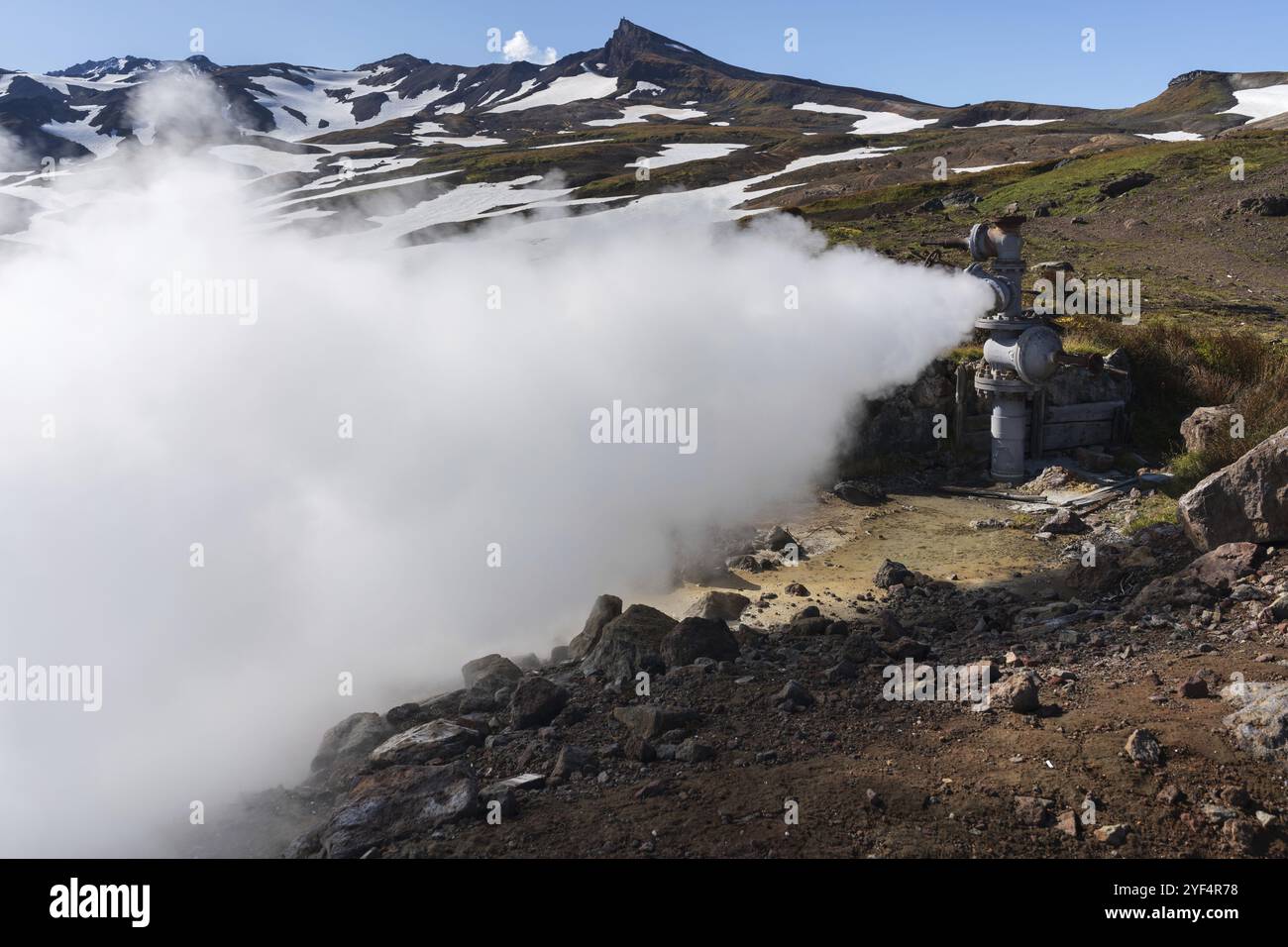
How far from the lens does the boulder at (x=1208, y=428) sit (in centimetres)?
1379

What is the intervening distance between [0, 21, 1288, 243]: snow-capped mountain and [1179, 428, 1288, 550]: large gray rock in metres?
27.8

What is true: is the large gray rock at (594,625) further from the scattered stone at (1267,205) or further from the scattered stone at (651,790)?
the scattered stone at (1267,205)

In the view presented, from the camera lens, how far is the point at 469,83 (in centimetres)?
16725

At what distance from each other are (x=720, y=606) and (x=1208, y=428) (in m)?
8.44

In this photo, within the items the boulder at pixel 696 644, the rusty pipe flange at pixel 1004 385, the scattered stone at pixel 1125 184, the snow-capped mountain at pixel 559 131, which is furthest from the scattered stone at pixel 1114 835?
the scattered stone at pixel 1125 184

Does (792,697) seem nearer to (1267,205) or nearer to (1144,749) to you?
(1144,749)

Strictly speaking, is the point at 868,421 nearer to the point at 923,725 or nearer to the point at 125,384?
the point at 923,725

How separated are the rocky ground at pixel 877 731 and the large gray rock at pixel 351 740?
0.08ft

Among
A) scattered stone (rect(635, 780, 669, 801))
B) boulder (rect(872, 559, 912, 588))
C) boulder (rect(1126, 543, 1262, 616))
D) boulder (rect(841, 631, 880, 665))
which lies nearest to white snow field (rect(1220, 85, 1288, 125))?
boulder (rect(872, 559, 912, 588))

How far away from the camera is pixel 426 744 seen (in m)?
7.39

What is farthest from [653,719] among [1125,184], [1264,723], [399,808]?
[1125,184]

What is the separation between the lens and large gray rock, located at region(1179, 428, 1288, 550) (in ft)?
29.8

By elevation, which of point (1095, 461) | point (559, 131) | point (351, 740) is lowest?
point (351, 740)

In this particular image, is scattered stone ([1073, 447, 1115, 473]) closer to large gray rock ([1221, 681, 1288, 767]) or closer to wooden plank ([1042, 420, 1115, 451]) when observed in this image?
wooden plank ([1042, 420, 1115, 451])
